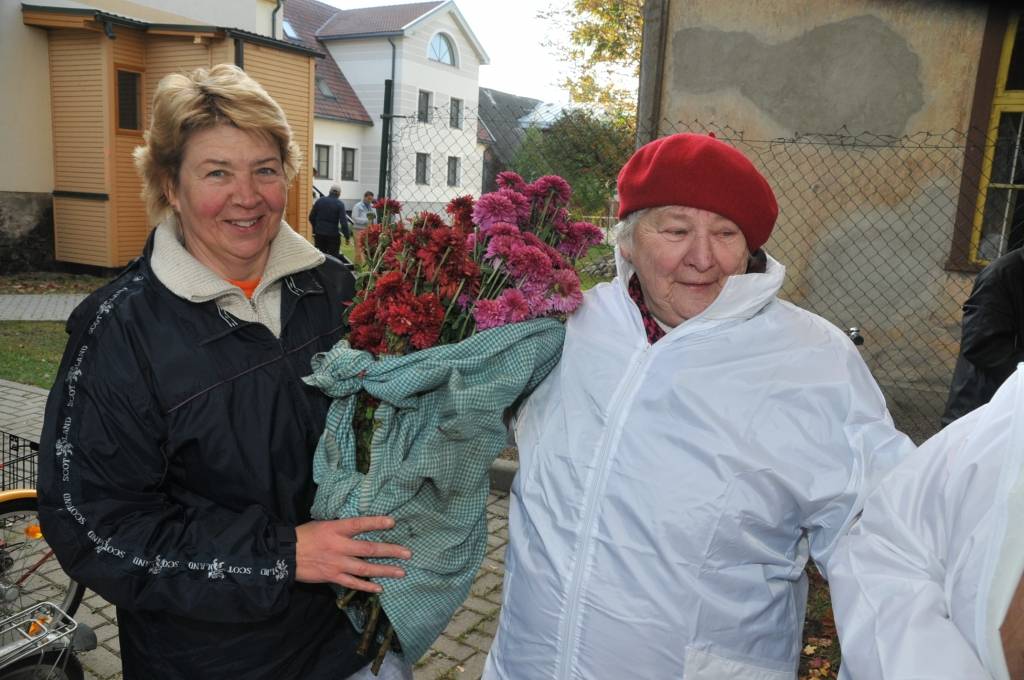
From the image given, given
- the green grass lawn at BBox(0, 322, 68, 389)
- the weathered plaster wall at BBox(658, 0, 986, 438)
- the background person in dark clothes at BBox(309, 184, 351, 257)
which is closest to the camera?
the weathered plaster wall at BBox(658, 0, 986, 438)

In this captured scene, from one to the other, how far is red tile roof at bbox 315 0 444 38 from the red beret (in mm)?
36857

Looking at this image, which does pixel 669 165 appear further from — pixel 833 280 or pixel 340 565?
pixel 833 280

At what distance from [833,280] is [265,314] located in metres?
5.44

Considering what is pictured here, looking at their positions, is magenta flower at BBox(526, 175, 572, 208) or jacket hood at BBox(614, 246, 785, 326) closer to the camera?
jacket hood at BBox(614, 246, 785, 326)

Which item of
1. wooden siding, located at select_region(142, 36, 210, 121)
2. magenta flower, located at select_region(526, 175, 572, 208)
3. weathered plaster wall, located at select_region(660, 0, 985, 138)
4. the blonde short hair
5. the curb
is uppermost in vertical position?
wooden siding, located at select_region(142, 36, 210, 121)

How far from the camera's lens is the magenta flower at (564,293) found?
6.18 ft

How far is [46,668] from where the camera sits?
9.53 ft

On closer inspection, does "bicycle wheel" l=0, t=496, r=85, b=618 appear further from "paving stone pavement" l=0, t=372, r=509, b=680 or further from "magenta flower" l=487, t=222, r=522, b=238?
"magenta flower" l=487, t=222, r=522, b=238

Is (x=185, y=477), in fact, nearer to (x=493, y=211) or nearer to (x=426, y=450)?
(x=426, y=450)

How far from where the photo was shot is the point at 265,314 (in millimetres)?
1965

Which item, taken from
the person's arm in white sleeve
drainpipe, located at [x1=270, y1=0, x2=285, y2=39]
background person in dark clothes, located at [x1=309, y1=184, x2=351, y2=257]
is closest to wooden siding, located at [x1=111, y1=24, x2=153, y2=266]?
background person in dark clothes, located at [x1=309, y1=184, x2=351, y2=257]

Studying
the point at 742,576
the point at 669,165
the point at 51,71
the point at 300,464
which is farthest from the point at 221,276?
the point at 51,71

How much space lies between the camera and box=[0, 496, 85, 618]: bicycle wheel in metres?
3.12

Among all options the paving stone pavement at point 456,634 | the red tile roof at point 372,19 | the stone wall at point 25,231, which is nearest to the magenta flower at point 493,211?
the paving stone pavement at point 456,634
